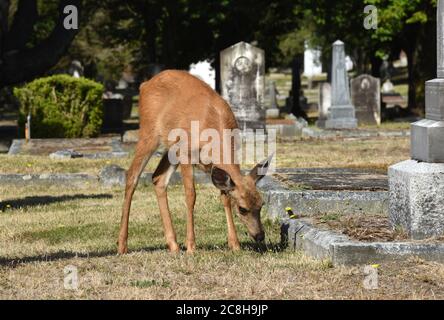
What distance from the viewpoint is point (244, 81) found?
29.5 m

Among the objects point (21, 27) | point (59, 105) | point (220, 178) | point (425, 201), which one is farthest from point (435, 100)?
point (21, 27)

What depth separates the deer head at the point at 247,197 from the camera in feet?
30.5

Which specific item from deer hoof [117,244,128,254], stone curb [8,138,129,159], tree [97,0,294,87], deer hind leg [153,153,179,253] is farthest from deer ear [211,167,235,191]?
tree [97,0,294,87]

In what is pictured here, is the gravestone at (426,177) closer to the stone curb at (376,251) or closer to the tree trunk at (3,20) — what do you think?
the stone curb at (376,251)

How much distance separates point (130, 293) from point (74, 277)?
773 millimetres

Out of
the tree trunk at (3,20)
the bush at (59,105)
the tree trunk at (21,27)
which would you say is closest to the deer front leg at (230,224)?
the bush at (59,105)

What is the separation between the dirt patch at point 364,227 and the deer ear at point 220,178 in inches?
46.4

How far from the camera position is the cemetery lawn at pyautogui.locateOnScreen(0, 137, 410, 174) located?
19.1 metres

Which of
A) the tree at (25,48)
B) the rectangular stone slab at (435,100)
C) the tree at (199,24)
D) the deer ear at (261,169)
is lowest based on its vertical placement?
the deer ear at (261,169)

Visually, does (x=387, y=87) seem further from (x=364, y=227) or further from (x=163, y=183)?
(x=364, y=227)

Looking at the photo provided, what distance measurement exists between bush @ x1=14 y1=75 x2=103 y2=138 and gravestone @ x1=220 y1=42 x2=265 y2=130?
3748mm

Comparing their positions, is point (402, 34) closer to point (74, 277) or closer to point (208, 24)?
point (208, 24)

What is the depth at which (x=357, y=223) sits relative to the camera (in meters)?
9.95
